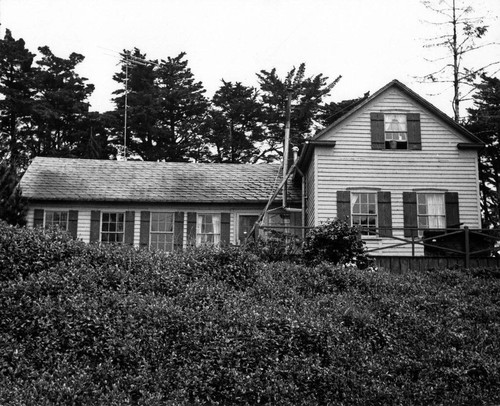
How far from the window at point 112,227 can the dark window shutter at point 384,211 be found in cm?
879

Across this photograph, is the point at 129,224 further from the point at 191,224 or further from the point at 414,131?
the point at 414,131

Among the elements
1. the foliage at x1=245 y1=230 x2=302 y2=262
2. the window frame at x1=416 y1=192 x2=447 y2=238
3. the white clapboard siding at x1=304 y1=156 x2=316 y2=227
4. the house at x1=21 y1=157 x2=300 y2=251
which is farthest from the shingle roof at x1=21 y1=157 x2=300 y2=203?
the foliage at x1=245 y1=230 x2=302 y2=262

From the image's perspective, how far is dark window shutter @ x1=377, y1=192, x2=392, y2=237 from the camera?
20453 mm

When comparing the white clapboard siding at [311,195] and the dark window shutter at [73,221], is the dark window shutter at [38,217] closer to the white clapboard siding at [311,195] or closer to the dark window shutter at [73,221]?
the dark window shutter at [73,221]

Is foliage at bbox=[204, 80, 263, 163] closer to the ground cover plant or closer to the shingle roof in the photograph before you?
the shingle roof

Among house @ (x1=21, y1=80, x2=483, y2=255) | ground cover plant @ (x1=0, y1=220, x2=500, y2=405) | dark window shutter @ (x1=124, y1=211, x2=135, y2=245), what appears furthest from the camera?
dark window shutter @ (x1=124, y1=211, x2=135, y2=245)

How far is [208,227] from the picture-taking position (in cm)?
2352

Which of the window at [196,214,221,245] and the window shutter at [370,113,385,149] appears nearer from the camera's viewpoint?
the window shutter at [370,113,385,149]

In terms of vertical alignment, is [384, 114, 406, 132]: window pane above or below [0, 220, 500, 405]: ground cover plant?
above

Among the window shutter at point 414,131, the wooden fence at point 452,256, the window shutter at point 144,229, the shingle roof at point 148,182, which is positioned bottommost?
the wooden fence at point 452,256

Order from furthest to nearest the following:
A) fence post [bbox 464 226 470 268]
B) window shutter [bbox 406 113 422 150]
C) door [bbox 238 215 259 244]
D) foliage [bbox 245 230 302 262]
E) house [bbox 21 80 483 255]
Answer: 1. door [bbox 238 215 259 244]
2. window shutter [bbox 406 113 422 150]
3. house [bbox 21 80 483 255]
4. fence post [bbox 464 226 470 268]
5. foliage [bbox 245 230 302 262]

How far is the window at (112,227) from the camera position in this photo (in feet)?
76.0

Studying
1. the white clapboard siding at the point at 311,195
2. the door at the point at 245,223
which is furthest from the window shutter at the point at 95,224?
the white clapboard siding at the point at 311,195

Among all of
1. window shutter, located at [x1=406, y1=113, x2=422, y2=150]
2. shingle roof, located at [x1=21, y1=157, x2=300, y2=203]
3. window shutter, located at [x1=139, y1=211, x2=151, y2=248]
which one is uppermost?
window shutter, located at [x1=406, y1=113, x2=422, y2=150]
